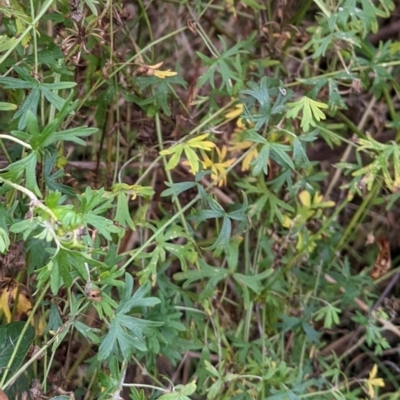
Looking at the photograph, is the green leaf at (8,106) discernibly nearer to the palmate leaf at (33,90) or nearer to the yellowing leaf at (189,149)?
the palmate leaf at (33,90)

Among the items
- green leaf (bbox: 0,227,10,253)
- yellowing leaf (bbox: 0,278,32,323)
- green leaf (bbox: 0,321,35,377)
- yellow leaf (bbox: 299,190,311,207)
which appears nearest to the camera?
green leaf (bbox: 0,227,10,253)

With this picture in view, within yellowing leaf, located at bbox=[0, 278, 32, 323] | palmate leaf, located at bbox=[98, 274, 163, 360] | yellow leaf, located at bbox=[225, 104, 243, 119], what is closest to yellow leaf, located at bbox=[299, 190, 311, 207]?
yellow leaf, located at bbox=[225, 104, 243, 119]

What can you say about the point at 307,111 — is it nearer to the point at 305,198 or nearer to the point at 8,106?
the point at 305,198

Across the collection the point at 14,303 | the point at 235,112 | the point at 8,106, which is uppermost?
the point at 8,106

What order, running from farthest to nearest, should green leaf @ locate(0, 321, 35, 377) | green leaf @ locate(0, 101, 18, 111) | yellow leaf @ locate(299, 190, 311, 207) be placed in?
1. yellow leaf @ locate(299, 190, 311, 207)
2. green leaf @ locate(0, 321, 35, 377)
3. green leaf @ locate(0, 101, 18, 111)

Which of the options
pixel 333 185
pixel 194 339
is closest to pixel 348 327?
pixel 333 185

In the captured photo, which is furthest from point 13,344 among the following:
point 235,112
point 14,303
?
point 235,112

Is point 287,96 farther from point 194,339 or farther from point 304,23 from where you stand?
point 304,23

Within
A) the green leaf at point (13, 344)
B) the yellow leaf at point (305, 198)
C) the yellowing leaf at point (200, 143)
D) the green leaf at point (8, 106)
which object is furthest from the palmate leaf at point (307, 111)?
the green leaf at point (13, 344)

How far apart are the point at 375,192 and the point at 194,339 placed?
1.73ft

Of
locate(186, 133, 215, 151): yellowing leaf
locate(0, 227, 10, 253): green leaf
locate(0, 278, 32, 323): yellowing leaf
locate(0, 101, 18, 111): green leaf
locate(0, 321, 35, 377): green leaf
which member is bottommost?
locate(0, 278, 32, 323): yellowing leaf

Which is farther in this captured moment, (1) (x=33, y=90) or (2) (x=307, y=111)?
(2) (x=307, y=111)

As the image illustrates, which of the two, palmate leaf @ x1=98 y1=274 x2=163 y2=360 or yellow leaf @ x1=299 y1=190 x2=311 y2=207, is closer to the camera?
palmate leaf @ x1=98 y1=274 x2=163 y2=360

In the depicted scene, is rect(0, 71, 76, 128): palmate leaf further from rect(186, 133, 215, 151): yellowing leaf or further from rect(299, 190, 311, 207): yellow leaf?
rect(299, 190, 311, 207): yellow leaf
